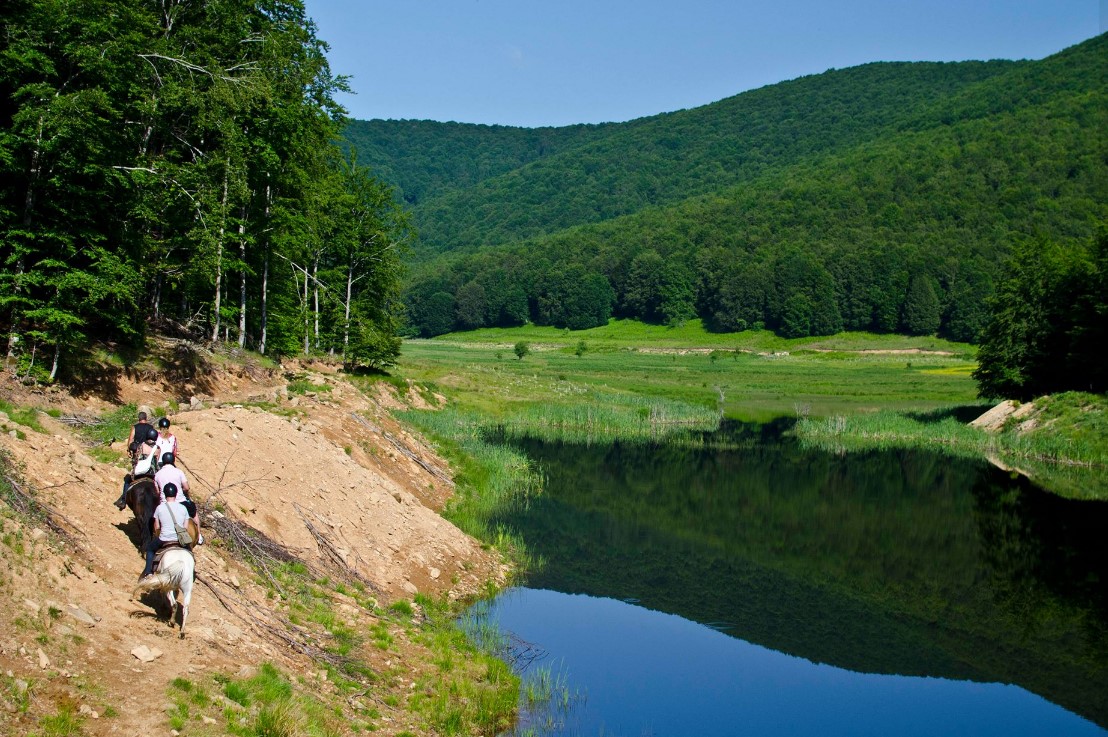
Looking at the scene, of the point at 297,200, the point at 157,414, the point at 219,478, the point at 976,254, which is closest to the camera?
the point at 219,478

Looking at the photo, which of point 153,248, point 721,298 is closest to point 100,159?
point 153,248

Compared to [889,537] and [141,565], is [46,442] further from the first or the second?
[889,537]

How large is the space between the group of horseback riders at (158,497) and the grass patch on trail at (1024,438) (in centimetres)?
4117

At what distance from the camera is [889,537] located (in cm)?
A: 3359

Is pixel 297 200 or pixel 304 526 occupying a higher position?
pixel 297 200

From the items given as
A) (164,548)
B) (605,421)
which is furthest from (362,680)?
(605,421)

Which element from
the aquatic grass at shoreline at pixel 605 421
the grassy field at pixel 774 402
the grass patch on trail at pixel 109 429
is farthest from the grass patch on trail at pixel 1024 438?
the grass patch on trail at pixel 109 429

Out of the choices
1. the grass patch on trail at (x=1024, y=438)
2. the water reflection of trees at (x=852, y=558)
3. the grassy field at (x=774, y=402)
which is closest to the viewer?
the water reflection of trees at (x=852, y=558)

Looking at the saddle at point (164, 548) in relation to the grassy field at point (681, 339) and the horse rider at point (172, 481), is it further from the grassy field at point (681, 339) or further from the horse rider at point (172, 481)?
the grassy field at point (681, 339)

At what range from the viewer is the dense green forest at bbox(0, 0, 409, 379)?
2441cm

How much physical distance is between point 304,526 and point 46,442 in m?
5.95

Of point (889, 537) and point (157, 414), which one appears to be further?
point (889, 537)

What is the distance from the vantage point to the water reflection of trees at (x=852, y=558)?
21422 millimetres

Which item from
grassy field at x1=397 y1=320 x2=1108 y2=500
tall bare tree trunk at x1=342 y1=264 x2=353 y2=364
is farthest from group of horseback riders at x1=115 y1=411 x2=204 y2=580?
tall bare tree trunk at x1=342 y1=264 x2=353 y2=364
